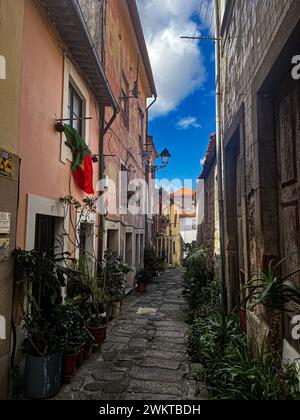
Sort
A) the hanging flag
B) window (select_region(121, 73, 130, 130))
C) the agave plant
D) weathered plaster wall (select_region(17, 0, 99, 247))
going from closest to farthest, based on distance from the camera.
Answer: the agave plant
weathered plaster wall (select_region(17, 0, 99, 247))
the hanging flag
window (select_region(121, 73, 130, 130))

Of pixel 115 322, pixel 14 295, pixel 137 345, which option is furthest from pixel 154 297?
pixel 14 295

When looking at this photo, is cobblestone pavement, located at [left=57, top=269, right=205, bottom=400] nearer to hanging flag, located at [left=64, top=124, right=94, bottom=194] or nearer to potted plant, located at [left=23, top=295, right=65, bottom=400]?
potted plant, located at [left=23, top=295, right=65, bottom=400]

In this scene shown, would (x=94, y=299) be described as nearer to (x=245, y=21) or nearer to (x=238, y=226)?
(x=238, y=226)

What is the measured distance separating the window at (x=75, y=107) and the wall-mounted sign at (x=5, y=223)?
105 inches

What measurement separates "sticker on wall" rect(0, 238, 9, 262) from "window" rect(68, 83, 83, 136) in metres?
2.85

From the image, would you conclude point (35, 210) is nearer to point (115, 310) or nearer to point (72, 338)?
point (72, 338)

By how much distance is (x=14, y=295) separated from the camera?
332cm

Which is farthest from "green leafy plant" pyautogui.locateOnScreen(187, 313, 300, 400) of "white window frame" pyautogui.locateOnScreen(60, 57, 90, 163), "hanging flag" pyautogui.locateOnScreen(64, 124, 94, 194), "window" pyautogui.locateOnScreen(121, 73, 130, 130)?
"window" pyautogui.locateOnScreen(121, 73, 130, 130)

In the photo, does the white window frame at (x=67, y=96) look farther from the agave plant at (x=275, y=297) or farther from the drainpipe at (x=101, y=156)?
the agave plant at (x=275, y=297)

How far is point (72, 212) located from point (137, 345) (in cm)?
263

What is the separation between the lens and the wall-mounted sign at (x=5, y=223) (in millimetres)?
3039

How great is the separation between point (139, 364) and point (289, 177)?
3.37m

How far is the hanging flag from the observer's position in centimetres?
487

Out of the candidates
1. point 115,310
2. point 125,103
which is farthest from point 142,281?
point 125,103
